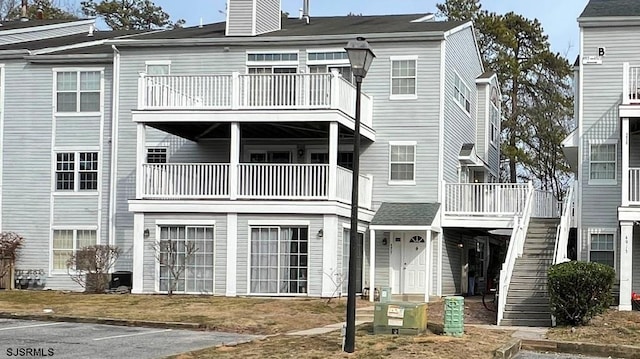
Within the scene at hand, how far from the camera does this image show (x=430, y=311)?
24.7 meters

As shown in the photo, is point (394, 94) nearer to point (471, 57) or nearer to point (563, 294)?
point (471, 57)

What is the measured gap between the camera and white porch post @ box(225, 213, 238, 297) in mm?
26859

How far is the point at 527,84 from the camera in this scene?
48.4 metres

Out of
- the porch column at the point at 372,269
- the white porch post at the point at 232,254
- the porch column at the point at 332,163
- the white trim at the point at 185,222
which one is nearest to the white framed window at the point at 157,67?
the white trim at the point at 185,222

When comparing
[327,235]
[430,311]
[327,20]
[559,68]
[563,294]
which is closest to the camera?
[563,294]

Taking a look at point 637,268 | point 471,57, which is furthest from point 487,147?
point 637,268

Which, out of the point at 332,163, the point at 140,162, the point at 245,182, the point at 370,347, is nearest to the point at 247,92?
the point at 245,182

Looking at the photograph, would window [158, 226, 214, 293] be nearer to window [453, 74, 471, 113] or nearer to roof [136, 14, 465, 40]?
roof [136, 14, 465, 40]

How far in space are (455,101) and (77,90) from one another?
40.9 ft

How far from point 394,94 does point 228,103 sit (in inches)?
210

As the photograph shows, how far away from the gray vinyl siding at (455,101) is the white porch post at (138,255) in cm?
934

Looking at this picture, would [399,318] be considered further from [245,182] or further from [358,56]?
[245,182]

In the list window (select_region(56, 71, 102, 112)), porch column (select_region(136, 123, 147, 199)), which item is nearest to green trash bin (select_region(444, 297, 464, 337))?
porch column (select_region(136, 123, 147, 199))

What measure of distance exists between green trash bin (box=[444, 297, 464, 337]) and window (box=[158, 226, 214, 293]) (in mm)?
10896
